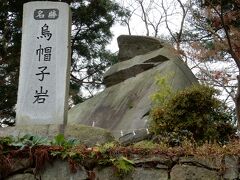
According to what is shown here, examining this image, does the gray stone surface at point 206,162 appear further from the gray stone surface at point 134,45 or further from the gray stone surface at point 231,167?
the gray stone surface at point 134,45

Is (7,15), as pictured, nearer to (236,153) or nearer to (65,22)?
(65,22)

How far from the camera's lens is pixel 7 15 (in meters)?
12.4

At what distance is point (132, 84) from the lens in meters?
11.0

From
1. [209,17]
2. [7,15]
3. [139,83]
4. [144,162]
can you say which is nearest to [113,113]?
[139,83]

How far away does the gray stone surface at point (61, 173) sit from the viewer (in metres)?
4.16

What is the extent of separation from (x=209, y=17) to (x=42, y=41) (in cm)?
494

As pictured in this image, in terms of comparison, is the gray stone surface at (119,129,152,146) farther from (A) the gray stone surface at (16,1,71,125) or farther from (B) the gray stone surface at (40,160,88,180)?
(B) the gray stone surface at (40,160,88,180)

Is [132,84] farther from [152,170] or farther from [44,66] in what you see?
[152,170]

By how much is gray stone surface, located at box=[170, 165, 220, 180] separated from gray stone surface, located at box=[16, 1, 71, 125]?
9.95 ft

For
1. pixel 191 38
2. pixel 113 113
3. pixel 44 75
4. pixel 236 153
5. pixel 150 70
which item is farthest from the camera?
pixel 191 38

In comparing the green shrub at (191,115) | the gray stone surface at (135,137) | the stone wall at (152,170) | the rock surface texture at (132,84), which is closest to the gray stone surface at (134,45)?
the rock surface texture at (132,84)

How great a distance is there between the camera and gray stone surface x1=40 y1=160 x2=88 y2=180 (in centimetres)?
416

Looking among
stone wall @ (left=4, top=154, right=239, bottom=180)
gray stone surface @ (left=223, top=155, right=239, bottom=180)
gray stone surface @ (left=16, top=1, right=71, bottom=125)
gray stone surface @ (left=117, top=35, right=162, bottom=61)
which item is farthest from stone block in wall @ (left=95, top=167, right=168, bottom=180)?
gray stone surface @ (left=117, top=35, right=162, bottom=61)

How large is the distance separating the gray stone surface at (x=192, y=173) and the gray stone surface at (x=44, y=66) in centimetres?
303
